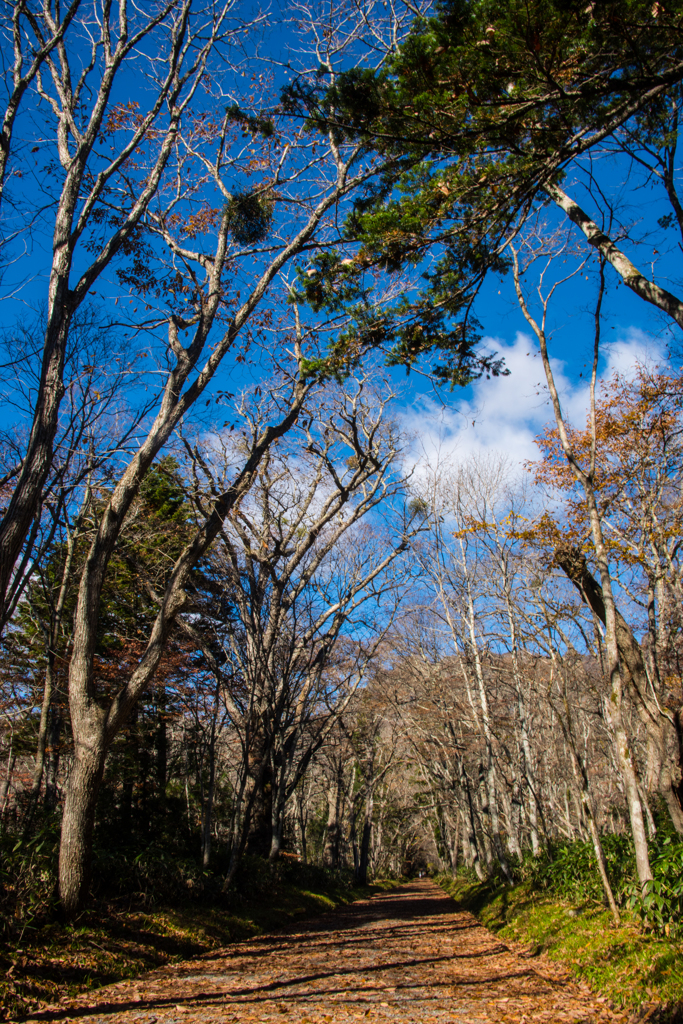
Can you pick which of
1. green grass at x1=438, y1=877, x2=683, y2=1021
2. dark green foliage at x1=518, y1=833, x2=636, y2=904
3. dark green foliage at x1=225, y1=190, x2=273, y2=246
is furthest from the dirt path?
dark green foliage at x1=225, y1=190, x2=273, y2=246

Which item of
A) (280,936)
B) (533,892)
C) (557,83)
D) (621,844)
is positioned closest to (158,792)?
(280,936)

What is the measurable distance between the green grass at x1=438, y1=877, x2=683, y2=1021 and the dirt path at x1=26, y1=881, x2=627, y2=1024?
20 cm

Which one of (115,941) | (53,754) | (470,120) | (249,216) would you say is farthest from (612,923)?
(53,754)

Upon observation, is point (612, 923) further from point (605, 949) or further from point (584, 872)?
point (584, 872)

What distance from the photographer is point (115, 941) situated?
559 cm

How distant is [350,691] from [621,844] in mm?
8400

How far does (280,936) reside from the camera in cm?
820

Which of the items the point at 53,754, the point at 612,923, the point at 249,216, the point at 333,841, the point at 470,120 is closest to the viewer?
the point at 470,120

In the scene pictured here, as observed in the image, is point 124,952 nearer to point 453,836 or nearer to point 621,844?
point 621,844

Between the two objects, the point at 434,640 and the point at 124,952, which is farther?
the point at 434,640

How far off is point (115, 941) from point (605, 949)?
500 cm

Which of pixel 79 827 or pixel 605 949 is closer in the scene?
pixel 605 949

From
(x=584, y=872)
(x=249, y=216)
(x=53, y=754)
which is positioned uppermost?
(x=249, y=216)

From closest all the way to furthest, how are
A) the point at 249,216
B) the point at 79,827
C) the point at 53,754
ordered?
the point at 79,827
the point at 249,216
the point at 53,754
